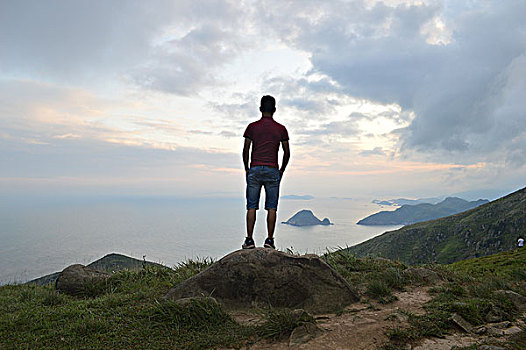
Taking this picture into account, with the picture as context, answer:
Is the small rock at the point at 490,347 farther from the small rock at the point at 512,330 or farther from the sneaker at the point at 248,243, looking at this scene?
the sneaker at the point at 248,243

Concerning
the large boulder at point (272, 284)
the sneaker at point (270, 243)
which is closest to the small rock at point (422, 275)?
the large boulder at point (272, 284)

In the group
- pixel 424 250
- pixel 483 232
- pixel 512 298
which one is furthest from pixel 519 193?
pixel 512 298

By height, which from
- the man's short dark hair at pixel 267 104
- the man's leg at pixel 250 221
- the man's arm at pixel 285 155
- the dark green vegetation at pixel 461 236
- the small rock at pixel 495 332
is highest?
the man's short dark hair at pixel 267 104

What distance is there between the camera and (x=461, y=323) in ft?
15.9

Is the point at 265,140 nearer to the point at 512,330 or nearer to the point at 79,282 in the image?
the point at 512,330

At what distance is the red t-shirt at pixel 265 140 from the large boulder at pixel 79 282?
4.59 metres

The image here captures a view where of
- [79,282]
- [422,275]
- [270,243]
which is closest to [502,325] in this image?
[422,275]

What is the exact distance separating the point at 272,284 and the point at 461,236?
10332 cm

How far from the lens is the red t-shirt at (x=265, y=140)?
24.0ft

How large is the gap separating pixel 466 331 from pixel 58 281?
27.2 feet

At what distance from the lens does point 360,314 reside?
5.46 m

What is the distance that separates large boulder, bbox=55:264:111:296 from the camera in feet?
25.3

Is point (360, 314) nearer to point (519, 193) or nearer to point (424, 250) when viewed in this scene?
point (424, 250)

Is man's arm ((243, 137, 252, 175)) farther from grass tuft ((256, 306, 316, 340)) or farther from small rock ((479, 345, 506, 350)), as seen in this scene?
small rock ((479, 345, 506, 350))
